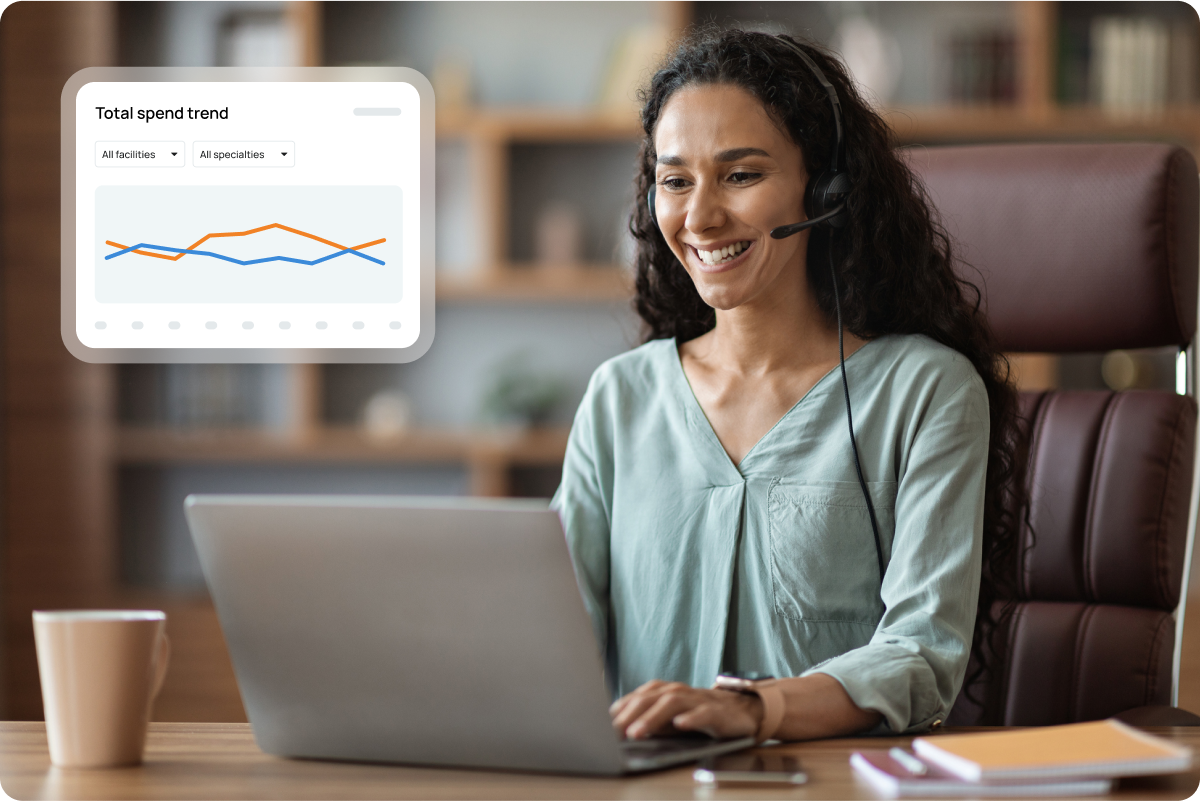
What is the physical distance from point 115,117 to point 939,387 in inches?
102

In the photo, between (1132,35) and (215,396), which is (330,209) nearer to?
(215,396)

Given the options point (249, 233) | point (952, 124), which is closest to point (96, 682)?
point (249, 233)

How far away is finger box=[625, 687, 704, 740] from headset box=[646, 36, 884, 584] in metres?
0.40

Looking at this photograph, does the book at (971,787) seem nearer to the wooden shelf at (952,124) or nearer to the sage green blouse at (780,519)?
the sage green blouse at (780,519)

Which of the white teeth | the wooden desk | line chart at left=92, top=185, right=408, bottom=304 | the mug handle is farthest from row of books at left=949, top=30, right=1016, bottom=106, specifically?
the mug handle

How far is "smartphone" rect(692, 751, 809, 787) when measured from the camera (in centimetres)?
70

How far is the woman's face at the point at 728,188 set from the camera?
46.7 inches

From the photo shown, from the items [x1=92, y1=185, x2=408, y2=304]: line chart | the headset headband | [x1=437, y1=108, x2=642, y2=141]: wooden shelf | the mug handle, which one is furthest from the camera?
[x1=437, y1=108, x2=642, y2=141]: wooden shelf

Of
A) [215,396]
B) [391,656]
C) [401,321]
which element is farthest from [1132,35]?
[391,656]

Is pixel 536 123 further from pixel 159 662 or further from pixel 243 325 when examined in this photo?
pixel 159 662

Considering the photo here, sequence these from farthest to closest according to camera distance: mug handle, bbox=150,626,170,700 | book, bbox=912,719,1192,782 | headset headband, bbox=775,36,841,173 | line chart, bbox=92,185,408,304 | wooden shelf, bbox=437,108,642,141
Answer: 1. wooden shelf, bbox=437,108,642,141
2. line chart, bbox=92,185,408,304
3. headset headband, bbox=775,36,841,173
4. mug handle, bbox=150,626,170,700
5. book, bbox=912,719,1192,782

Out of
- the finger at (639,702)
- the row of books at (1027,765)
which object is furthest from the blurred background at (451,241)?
the row of books at (1027,765)

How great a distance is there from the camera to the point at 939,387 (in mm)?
1150

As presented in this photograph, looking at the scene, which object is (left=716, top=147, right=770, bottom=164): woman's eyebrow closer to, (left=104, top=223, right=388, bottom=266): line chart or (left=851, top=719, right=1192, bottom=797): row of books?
(left=851, top=719, right=1192, bottom=797): row of books
